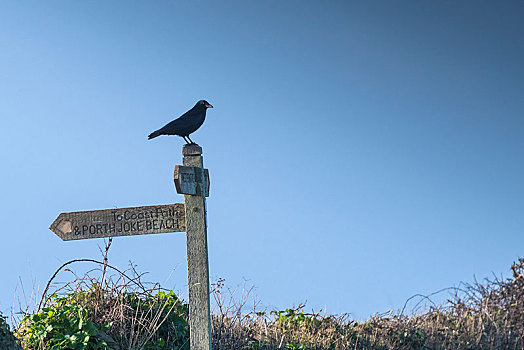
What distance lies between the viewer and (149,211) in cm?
567

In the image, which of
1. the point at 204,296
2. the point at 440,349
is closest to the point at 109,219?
the point at 204,296

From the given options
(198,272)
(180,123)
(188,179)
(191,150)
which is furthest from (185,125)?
(198,272)

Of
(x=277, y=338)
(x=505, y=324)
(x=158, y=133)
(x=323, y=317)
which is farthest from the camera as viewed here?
(x=505, y=324)

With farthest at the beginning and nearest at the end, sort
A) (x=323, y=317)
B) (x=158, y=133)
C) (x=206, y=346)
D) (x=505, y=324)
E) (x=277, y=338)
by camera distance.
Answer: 1. (x=505, y=324)
2. (x=323, y=317)
3. (x=277, y=338)
4. (x=158, y=133)
5. (x=206, y=346)

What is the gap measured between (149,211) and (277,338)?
2.58 m

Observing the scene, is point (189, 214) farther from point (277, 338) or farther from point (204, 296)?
point (277, 338)

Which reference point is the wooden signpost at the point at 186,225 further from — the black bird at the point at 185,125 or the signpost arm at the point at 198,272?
the black bird at the point at 185,125

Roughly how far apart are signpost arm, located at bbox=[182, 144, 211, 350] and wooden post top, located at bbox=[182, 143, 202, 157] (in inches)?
14.3

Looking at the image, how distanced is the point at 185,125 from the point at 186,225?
108cm

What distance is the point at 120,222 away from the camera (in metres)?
5.71

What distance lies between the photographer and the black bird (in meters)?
5.92

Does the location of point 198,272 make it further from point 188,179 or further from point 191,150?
point 191,150

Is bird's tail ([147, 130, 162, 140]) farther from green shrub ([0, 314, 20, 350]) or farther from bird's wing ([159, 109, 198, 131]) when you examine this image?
green shrub ([0, 314, 20, 350])

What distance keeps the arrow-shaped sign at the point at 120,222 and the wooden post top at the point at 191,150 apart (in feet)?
1.79
